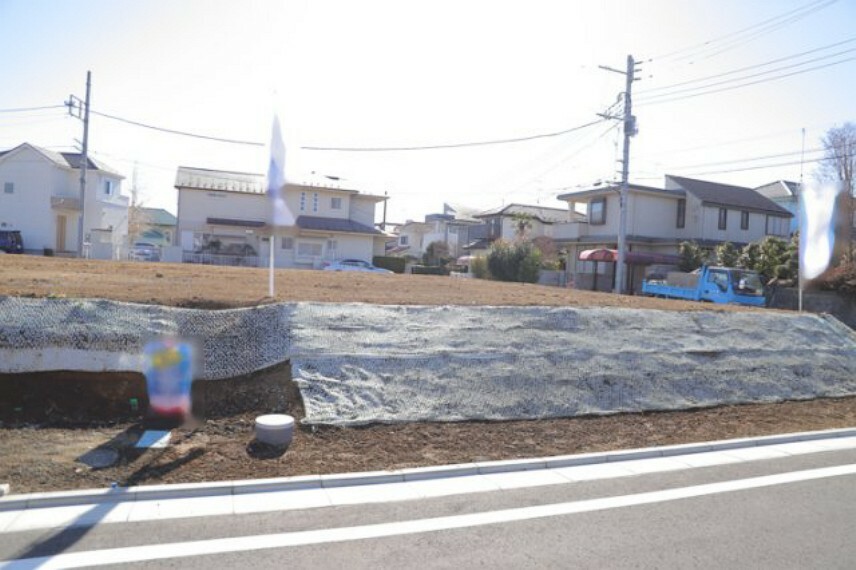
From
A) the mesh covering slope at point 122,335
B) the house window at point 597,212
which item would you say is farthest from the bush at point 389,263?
the mesh covering slope at point 122,335

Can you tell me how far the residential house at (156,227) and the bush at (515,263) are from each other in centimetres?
3403

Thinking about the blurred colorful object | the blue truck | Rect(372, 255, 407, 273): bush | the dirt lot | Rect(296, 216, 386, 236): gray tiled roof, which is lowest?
the dirt lot

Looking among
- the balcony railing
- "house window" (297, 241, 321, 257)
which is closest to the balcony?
"house window" (297, 241, 321, 257)

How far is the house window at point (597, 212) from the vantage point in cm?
3616

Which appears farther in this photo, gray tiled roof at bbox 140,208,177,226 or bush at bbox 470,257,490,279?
gray tiled roof at bbox 140,208,177,226

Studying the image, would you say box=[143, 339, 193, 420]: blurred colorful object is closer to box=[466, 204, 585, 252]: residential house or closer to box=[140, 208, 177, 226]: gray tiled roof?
box=[466, 204, 585, 252]: residential house

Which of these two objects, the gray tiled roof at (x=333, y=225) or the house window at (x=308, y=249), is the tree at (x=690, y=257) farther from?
the house window at (x=308, y=249)

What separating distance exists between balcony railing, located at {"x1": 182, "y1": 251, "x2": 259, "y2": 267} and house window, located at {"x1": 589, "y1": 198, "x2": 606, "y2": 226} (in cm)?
2024

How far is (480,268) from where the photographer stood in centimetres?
3017

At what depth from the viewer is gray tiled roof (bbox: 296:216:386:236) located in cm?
3475

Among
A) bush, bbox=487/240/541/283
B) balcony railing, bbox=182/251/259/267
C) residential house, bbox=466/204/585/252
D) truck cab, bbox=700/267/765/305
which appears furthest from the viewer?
residential house, bbox=466/204/585/252

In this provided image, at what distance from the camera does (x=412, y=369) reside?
7.28 metres

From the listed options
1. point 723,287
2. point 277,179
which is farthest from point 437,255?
point 277,179

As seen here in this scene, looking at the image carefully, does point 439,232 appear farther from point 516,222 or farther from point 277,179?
point 277,179
